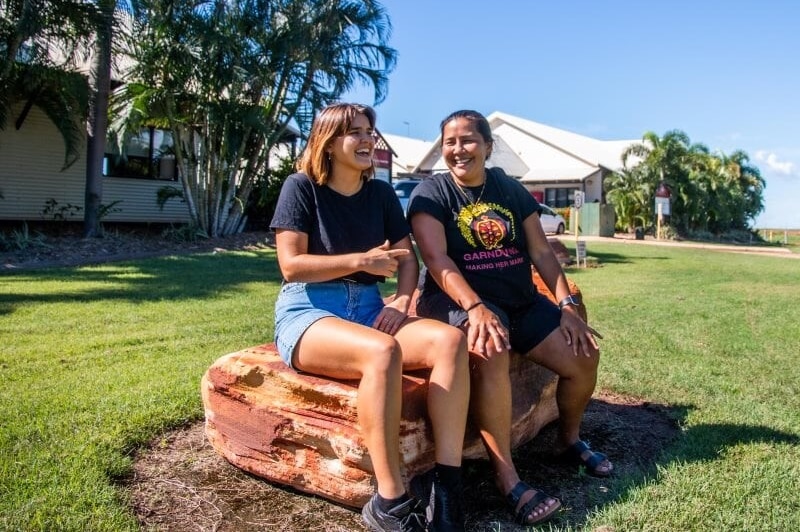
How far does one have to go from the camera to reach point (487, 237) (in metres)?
3.28

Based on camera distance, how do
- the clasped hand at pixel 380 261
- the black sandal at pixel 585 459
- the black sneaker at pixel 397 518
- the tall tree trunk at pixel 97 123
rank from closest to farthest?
the black sneaker at pixel 397 518
the clasped hand at pixel 380 261
the black sandal at pixel 585 459
the tall tree trunk at pixel 97 123

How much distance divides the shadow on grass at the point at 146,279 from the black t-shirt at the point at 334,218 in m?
4.91

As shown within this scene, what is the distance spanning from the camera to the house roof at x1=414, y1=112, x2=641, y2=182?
115 feet

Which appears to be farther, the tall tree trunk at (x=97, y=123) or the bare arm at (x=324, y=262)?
the tall tree trunk at (x=97, y=123)

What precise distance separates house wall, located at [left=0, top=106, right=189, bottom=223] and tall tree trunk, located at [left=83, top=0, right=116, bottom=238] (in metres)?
2.40

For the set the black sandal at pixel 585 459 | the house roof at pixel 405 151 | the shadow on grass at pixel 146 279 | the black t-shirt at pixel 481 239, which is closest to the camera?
the black sandal at pixel 585 459

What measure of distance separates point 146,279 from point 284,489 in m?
6.79

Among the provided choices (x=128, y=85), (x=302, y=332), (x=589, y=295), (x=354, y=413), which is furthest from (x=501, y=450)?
(x=128, y=85)

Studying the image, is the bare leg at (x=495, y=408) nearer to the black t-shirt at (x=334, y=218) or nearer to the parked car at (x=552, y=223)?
the black t-shirt at (x=334, y=218)

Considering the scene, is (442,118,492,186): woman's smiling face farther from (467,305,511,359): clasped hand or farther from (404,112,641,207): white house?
(404,112,641,207): white house

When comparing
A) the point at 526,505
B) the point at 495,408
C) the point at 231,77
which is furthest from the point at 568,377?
the point at 231,77

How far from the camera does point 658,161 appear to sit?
30.4m

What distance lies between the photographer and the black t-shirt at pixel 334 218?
2.95 meters

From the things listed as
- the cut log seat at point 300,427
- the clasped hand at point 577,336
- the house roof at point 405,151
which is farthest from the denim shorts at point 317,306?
the house roof at point 405,151
